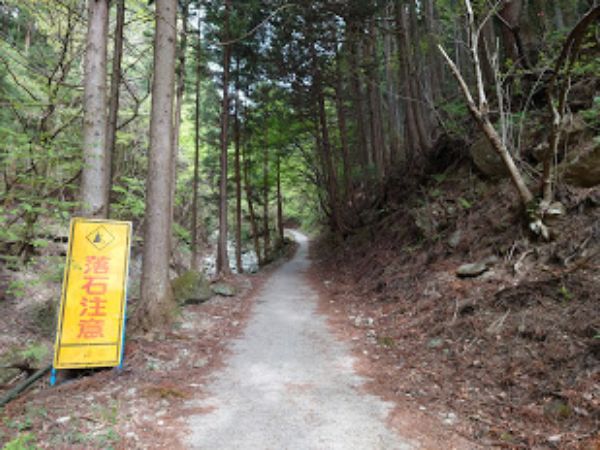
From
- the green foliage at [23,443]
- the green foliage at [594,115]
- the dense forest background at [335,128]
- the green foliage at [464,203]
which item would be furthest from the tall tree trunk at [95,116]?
the green foliage at [594,115]

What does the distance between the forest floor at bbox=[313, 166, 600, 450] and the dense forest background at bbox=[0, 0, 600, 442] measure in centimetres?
5

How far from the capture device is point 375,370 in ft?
15.5

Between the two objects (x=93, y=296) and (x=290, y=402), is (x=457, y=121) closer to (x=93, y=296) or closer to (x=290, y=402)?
(x=290, y=402)

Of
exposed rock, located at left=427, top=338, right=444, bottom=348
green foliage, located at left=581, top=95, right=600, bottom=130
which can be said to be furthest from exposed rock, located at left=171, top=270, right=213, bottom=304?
green foliage, located at left=581, top=95, right=600, bottom=130

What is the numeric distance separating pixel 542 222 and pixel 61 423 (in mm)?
6601

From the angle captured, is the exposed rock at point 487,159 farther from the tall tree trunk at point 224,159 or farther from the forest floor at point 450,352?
the tall tree trunk at point 224,159

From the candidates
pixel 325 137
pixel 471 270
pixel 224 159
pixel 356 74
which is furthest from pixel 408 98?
pixel 224 159

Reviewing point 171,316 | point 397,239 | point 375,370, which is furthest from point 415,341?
point 397,239

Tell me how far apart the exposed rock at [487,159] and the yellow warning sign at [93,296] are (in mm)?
7156

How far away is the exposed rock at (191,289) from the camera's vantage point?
8.09m

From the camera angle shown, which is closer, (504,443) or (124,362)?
(504,443)

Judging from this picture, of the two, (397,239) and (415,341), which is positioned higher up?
(397,239)

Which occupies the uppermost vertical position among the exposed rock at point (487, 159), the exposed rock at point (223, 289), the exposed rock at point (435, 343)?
the exposed rock at point (487, 159)

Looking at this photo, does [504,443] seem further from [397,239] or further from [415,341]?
[397,239]
